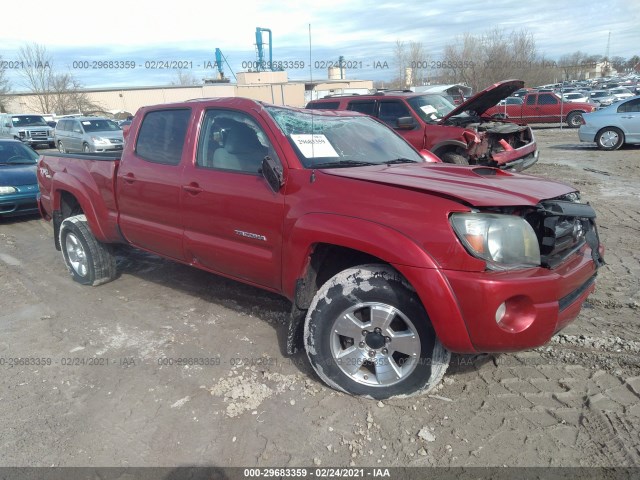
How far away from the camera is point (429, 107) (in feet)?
31.9

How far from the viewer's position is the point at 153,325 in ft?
13.6

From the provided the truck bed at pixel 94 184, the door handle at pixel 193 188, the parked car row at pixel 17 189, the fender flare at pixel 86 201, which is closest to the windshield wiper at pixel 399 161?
the door handle at pixel 193 188

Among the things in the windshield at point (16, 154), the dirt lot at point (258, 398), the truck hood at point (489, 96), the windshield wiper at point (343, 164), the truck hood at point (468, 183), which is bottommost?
the dirt lot at point (258, 398)

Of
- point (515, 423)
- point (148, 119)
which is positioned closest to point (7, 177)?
point (148, 119)

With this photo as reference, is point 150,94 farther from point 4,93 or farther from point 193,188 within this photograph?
point 193,188

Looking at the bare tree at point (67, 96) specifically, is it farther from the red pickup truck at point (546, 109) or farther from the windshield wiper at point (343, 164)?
the windshield wiper at point (343, 164)

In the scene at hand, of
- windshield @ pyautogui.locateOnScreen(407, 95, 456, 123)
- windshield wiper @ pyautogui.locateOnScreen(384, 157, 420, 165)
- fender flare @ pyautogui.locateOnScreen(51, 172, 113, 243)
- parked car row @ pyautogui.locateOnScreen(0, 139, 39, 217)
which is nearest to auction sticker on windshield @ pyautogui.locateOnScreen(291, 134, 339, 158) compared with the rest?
windshield wiper @ pyautogui.locateOnScreen(384, 157, 420, 165)

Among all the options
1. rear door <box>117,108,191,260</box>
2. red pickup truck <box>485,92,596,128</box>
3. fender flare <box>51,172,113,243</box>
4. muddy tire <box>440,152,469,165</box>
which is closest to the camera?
rear door <box>117,108,191,260</box>

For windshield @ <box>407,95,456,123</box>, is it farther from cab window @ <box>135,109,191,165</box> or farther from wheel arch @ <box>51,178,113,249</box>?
wheel arch @ <box>51,178,113,249</box>

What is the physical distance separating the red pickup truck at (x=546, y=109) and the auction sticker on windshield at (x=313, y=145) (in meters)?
20.5

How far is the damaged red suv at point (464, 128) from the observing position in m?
8.57

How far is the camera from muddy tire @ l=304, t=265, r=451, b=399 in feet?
8.94

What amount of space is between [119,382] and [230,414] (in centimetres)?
91

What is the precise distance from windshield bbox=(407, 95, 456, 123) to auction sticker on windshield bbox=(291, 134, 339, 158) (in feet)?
20.8
